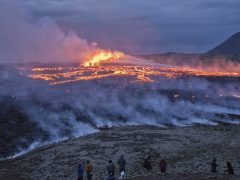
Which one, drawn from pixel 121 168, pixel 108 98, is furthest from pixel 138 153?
pixel 108 98

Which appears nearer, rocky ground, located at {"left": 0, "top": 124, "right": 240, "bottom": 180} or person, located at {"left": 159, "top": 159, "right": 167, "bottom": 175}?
person, located at {"left": 159, "top": 159, "right": 167, "bottom": 175}

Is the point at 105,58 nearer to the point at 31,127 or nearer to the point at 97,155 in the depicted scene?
the point at 31,127

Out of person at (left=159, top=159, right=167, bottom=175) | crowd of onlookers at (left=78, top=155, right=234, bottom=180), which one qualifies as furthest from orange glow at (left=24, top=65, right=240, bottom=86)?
person at (left=159, top=159, right=167, bottom=175)

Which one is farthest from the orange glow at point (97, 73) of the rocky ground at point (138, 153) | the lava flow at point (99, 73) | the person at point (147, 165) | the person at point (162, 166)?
the person at point (162, 166)

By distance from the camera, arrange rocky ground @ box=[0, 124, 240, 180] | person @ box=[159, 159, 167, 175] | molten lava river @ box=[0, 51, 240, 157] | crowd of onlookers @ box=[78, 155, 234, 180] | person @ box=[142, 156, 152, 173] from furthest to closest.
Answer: molten lava river @ box=[0, 51, 240, 157] → rocky ground @ box=[0, 124, 240, 180] → person @ box=[142, 156, 152, 173] → person @ box=[159, 159, 167, 175] → crowd of onlookers @ box=[78, 155, 234, 180]

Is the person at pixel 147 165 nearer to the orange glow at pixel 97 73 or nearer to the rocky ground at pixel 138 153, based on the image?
the rocky ground at pixel 138 153

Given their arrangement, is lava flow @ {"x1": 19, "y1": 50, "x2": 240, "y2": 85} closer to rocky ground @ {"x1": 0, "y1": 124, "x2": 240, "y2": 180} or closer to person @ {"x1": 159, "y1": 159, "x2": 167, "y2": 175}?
rocky ground @ {"x1": 0, "y1": 124, "x2": 240, "y2": 180}

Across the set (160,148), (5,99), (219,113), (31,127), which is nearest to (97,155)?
(160,148)

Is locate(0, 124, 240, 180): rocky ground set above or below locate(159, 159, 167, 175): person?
below

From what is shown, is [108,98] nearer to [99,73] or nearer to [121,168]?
[99,73]
